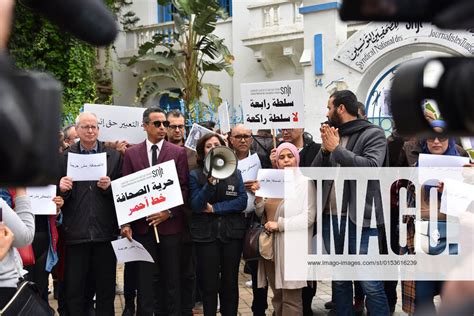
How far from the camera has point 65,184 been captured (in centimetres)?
609

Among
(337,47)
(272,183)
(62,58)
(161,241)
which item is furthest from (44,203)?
(62,58)

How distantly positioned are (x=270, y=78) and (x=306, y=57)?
6.05 m

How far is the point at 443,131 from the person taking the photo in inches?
38.2

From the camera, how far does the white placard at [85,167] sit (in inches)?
243

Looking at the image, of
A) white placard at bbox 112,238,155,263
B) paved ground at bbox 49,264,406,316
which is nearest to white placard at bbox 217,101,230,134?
paved ground at bbox 49,264,406,316

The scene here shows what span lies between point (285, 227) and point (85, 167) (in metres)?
2.02

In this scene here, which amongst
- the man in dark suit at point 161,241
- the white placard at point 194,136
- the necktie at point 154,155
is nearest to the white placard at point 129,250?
the man in dark suit at point 161,241

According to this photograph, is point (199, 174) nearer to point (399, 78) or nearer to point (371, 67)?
point (399, 78)

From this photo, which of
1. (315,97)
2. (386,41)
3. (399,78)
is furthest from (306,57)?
(399,78)

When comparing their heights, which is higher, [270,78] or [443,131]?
[270,78]

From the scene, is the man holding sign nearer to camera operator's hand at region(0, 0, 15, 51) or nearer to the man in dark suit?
the man in dark suit

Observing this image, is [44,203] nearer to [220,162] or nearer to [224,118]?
[220,162]

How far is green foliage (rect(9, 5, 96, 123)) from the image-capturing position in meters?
17.2

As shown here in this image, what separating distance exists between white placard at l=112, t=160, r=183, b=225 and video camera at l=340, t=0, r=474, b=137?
514 centimetres
